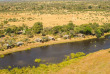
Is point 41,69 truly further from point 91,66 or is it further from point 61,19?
point 61,19

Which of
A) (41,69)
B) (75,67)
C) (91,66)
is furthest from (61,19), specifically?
(41,69)

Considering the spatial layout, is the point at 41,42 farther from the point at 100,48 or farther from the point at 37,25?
the point at 100,48

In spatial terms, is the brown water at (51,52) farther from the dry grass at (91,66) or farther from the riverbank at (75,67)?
the dry grass at (91,66)

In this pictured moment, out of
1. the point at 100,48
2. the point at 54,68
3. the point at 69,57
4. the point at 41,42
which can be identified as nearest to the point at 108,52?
the point at 100,48

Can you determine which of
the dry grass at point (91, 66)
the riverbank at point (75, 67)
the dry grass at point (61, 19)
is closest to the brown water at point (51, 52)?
the riverbank at point (75, 67)

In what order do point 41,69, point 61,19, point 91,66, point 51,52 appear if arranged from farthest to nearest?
point 61,19, point 51,52, point 91,66, point 41,69

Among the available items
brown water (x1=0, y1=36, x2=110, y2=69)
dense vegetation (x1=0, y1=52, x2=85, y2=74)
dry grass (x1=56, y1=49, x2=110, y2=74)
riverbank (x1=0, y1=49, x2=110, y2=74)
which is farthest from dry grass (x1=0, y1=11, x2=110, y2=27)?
dense vegetation (x1=0, y1=52, x2=85, y2=74)
